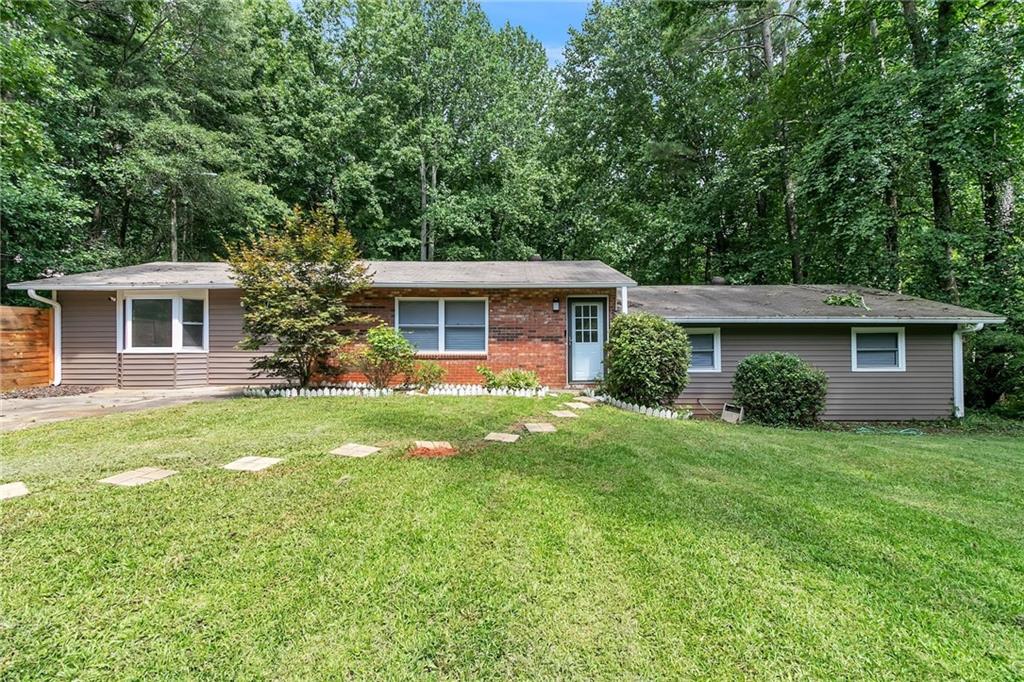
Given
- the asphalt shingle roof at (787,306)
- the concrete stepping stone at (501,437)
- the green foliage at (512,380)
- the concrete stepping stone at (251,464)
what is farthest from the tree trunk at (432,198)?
the concrete stepping stone at (251,464)

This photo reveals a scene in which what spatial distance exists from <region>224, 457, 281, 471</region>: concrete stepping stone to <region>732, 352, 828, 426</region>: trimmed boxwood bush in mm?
7420

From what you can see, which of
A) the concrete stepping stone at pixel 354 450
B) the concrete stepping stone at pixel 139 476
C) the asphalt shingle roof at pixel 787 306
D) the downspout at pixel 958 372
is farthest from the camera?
the downspout at pixel 958 372

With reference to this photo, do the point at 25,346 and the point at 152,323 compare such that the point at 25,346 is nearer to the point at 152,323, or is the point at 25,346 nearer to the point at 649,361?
the point at 152,323

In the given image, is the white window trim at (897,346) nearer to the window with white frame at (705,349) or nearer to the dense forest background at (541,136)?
the dense forest background at (541,136)

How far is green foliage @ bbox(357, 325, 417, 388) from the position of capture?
319 inches

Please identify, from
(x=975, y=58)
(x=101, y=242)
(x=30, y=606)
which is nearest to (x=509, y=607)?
(x=30, y=606)

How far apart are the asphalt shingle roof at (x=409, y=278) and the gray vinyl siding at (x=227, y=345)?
1.62 ft

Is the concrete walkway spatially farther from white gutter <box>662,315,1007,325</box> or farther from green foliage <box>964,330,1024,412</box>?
green foliage <box>964,330,1024,412</box>

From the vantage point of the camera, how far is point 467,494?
3.28 meters

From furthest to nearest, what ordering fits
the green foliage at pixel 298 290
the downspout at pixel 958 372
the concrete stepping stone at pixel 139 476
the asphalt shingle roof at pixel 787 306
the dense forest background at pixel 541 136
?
the dense forest background at pixel 541 136
the downspout at pixel 958 372
the asphalt shingle roof at pixel 787 306
the green foliage at pixel 298 290
the concrete stepping stone at pixel 139 476

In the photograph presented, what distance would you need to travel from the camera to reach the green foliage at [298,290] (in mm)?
7676

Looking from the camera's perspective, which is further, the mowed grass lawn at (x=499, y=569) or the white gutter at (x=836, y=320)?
the white gutter at (x=836, y=320)

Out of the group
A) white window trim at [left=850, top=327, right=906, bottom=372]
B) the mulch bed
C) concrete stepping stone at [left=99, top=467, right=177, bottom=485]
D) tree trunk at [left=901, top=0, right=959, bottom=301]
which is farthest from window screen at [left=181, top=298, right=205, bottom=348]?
tree trunk at [left=901, top=0, right=959, bottom=301]

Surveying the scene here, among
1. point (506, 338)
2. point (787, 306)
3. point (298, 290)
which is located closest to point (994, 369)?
point (787, 306)
